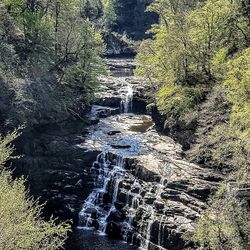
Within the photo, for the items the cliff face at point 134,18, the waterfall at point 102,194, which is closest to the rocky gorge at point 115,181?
the waterfall at point 102,194

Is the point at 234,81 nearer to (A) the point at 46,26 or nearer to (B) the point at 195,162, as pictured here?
(B) the point at 195,162

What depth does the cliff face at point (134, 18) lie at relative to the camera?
390ft

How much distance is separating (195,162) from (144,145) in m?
7.75

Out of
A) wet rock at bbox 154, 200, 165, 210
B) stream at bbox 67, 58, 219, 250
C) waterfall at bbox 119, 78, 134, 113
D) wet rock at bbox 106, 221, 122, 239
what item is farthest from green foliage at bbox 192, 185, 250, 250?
waterfall at bbox 119, 78, 134, 113

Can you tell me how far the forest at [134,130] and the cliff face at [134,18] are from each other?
60.8 m

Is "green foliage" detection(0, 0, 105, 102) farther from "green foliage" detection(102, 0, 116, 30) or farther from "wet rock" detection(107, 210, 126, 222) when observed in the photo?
"green foliage" detection(102, 0, 116, 30)

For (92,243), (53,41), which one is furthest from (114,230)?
(53,41)

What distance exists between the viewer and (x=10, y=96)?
3991 cm

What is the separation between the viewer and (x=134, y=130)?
48375mm

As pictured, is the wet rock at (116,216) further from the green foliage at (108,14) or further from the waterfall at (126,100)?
the green foliage at (108,14)

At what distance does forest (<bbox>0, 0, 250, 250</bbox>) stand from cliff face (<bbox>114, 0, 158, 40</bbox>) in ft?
200

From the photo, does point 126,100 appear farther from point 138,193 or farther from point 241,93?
point 241,93

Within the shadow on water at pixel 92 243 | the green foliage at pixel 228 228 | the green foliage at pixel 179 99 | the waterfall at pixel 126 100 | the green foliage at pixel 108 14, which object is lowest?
the shadow on water at pixel 92 243

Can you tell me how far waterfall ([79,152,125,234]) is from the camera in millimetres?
35594
